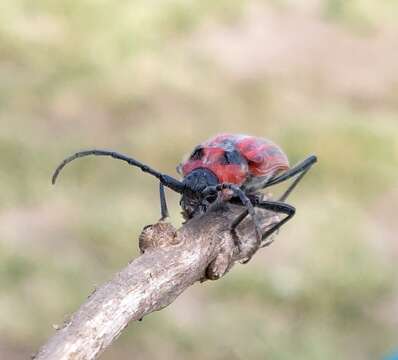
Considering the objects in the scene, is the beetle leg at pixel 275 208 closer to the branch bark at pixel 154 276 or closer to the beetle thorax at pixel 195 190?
the beetle thorax at pixel 195 190

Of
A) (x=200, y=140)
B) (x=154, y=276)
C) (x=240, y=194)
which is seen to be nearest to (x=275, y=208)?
(x=240, y=194)

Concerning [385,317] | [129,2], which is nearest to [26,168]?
[385,317]

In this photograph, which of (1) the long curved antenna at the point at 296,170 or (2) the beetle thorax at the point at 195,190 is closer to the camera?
(2) the beetle thorax at the point at 195,190

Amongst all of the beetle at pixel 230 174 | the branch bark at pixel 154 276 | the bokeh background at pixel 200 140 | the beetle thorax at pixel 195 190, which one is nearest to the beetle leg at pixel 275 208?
the beetle at pixel 230 174

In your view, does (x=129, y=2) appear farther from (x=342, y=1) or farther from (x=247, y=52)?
(x=342, y=1)

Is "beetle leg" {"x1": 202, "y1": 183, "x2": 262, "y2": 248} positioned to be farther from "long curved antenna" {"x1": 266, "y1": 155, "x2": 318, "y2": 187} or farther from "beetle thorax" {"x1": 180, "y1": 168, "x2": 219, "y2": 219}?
"long curved antenna" {"x1": 266, "y1": 155, "x2": 318, "y2": 187}

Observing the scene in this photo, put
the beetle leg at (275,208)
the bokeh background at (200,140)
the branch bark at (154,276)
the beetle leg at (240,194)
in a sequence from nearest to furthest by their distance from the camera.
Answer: the branch bark at (154,276) < the beetle leg at (240,194) < the beetle leg at (275,208) < the bokeh background at (200,140)
